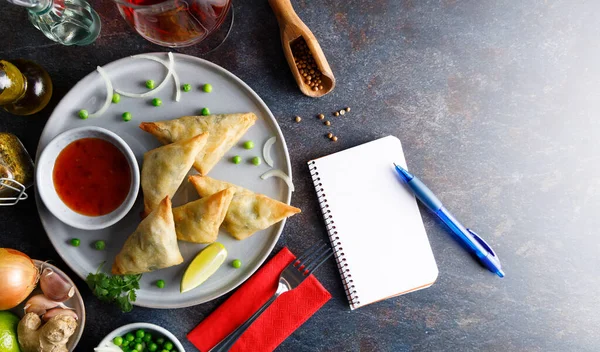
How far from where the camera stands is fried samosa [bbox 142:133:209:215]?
97.1 inches

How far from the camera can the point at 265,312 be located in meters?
2.79

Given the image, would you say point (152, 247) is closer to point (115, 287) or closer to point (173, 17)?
point (115, 287)

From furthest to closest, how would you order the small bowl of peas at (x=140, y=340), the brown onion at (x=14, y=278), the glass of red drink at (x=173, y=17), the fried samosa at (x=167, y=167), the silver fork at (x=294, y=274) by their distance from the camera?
the silver fork at (x=294, y=274), the small bowl of peas at (x=140, y=340), the fried samosa at (x=167, y=167), the brown onion at (x=14, y=278), the glass of red drink at (x=173, y=17)

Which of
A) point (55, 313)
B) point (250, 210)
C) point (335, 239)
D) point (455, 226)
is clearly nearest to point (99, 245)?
point (55, 313)

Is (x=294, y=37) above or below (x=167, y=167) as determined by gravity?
above

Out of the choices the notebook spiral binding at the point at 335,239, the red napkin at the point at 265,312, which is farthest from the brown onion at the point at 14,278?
the notebook spiral binding at the point at 335,239

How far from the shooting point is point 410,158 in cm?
288

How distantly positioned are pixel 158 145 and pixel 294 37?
0.89 metres

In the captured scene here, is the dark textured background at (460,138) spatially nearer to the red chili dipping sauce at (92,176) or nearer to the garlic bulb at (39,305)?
the garlic bulb at (39,305)

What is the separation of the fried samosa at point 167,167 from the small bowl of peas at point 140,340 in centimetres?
60

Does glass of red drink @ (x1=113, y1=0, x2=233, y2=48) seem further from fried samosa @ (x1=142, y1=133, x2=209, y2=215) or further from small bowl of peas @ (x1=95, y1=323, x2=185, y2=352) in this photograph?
small bowl of peas @ (x1=95, y1=323, x2=185, y2=352)

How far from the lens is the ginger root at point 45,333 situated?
239 centimetres

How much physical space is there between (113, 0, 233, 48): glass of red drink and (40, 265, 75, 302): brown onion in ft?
4.08

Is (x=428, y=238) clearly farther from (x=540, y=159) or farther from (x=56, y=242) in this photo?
(x=56, y=242)
